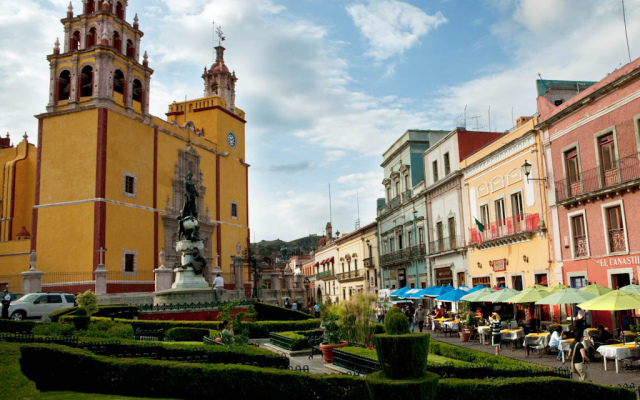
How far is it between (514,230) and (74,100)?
26.9 meters

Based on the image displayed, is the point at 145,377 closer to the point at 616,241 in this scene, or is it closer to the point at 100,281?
the point at 616,241

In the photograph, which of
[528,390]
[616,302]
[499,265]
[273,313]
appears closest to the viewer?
[528,390]

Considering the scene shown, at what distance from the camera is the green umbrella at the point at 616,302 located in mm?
13039

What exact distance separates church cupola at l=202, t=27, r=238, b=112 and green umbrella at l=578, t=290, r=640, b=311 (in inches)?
1580

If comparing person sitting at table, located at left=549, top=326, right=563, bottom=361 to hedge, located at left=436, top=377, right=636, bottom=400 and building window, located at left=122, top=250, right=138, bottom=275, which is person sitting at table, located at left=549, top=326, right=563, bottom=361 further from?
building window, located at left=122, top=250, right=138, bottom=275

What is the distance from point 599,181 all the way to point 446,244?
14.0 metres

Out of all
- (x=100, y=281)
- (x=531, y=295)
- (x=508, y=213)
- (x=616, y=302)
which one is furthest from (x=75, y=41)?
(x=616, y=302)

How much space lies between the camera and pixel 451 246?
31.8 meters

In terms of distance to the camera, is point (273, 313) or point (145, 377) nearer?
point (145, 377)

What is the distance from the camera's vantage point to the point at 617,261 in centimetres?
1828

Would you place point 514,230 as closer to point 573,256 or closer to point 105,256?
point 573,256

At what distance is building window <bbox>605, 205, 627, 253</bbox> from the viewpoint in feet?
60.2

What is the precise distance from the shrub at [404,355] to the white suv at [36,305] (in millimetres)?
20450

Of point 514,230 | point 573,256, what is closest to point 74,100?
point 514,230
